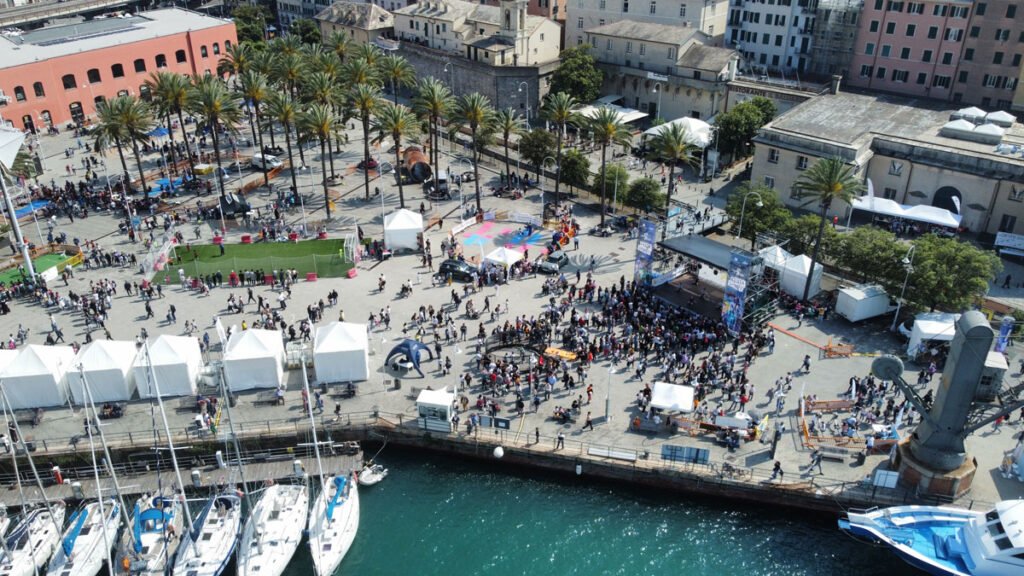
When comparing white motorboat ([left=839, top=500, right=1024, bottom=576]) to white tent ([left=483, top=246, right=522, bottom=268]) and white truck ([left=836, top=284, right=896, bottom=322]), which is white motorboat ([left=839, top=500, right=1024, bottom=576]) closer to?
white truck ([left=836, top=284, right=896, bottom=322])

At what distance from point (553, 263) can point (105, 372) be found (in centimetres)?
3320

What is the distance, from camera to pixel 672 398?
46781 mm

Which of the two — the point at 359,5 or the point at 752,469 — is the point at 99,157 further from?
the point at 752,469

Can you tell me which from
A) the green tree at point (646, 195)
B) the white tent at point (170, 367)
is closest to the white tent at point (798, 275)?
the green tree at point (646, 195)

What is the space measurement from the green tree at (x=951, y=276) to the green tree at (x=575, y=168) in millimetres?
32707

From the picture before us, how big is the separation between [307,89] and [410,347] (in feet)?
145

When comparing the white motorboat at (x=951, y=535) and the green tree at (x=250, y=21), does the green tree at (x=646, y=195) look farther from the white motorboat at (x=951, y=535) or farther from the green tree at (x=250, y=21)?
the green tree at (x=250, y=21)

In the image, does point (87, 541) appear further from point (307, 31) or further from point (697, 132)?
point (307, 31)

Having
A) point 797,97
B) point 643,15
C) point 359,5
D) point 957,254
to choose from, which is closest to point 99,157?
point 359,5

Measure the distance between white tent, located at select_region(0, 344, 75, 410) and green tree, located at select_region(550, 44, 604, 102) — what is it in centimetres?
6662

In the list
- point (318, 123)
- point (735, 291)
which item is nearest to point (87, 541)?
point (735, 291)

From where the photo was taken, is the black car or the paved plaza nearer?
the paved plaza

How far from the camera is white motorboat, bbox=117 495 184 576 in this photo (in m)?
40.4

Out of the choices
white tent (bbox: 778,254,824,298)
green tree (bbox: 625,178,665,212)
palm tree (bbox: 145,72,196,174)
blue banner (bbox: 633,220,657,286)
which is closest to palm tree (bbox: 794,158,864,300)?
white tent (bbox: 778,254,824,298)
